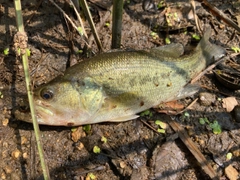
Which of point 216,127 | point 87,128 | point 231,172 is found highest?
point 87,128

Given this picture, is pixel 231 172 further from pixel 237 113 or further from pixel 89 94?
pixel 89 94

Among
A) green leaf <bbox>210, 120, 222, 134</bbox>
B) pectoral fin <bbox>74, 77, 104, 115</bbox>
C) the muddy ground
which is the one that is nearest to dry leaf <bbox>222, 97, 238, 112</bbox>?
the muddy ground

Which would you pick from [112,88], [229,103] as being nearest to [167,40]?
[229,103]

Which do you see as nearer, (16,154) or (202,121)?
(16,154)

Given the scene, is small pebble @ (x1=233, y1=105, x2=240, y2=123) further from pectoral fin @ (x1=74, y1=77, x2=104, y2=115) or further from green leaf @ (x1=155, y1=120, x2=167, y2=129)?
pectoral fin @ (x1=74, y1=77, x2=104, y2=115)

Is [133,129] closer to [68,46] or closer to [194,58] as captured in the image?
[194,58]

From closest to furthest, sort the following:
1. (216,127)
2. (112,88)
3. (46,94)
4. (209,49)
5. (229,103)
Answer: (46,94) < (112,88) < (216,127) < (229,103) < (209,49)

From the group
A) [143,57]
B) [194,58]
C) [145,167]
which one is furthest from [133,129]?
[194,58]
